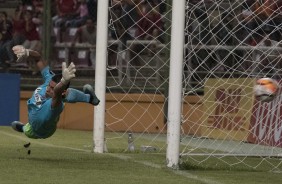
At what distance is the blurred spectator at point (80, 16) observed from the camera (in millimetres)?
21172

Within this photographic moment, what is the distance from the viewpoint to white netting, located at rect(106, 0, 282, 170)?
1609cm

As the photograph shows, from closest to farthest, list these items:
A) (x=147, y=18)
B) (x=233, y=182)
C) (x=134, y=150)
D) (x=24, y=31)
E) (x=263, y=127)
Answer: (x=233, y=182)
(x=134, y=150)
(x=263, y=127)
(x=147, y=18)
(x=24, y=31)

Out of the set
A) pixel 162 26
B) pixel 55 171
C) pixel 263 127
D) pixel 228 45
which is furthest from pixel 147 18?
pixel 55 171

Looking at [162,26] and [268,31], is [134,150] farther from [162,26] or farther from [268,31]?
[162,26]

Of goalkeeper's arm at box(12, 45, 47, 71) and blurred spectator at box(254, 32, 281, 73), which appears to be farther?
blurred spectator at box(254, 32, 281, 73)

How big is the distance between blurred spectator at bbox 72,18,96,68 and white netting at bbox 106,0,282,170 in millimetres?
1245

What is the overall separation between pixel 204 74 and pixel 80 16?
426 centimetres

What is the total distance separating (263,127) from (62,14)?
691 centimetres

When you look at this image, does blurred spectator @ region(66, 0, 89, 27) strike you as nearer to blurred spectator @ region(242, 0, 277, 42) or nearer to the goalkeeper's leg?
blurred spectator @ region(242, 0, 277, 42)

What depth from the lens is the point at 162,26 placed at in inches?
762

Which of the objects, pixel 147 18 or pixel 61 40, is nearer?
pixel 147 18

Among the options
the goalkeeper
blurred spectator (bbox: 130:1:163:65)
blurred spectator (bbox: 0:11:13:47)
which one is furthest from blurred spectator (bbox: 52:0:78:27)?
the goalkeeper

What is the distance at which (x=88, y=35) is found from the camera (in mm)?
20812

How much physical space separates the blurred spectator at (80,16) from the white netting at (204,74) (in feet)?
6.55
